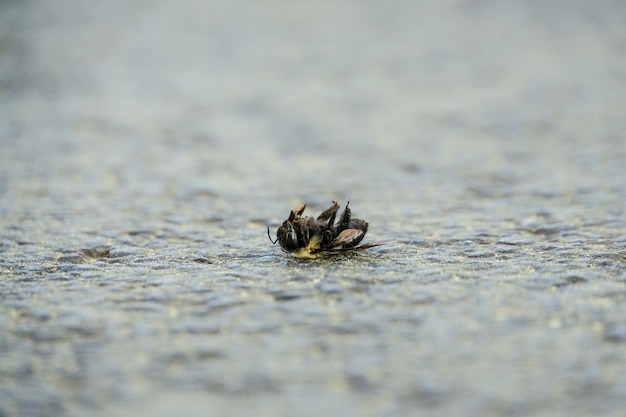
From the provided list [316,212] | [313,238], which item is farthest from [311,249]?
[316,212]

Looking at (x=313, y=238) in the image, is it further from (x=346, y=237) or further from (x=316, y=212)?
(x=316, y=212)

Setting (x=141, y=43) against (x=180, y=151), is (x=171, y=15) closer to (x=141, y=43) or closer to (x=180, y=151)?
(x=141, y=43)

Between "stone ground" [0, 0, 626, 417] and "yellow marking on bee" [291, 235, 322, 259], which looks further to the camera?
"yellow marking on bee" [291, 235, 322, 259]

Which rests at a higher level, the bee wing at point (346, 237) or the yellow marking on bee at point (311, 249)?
the bee wing at point (346, 237)

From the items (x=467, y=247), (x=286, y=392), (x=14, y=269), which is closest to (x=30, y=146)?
(x=14, y=269)

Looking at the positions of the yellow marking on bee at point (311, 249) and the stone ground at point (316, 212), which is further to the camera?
the yellow marking on bee at point (311, 249)
